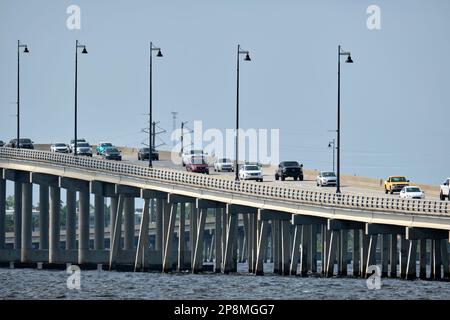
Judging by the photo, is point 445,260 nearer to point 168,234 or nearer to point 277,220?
point 277,220

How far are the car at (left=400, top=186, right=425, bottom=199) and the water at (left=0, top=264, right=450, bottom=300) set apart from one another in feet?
20.6

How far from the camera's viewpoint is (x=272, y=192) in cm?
17088

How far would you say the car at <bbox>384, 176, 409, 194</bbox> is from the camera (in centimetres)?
17900

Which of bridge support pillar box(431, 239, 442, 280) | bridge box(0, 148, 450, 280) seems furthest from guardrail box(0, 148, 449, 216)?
bridge support pillar box(431, 239, 442, 280)

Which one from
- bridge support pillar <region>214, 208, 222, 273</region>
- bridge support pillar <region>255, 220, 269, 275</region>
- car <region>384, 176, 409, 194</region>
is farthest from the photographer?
bridge support pillar <region>214, 208, 222, 273</region>

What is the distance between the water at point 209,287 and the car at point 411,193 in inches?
247

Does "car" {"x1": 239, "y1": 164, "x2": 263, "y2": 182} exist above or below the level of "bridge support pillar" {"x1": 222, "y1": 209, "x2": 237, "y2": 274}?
above

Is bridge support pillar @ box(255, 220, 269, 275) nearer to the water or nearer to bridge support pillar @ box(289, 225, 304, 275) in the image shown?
the water

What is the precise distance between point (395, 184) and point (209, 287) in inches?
914

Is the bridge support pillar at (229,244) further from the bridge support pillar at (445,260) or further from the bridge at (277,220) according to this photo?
the bridge support pillar at (445,260)

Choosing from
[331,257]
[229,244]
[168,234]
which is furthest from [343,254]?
[168,234]

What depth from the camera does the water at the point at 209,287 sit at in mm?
152750

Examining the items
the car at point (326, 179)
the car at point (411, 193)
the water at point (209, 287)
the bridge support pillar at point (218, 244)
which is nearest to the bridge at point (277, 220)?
the bridge support pillar at point (218, 244)

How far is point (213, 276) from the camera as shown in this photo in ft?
595
